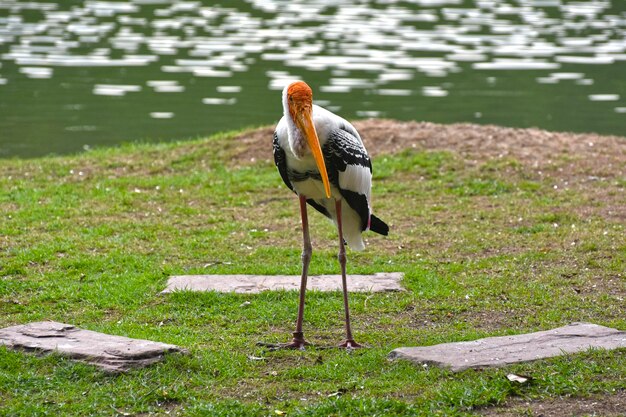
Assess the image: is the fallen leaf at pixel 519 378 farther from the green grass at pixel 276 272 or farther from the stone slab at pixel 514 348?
the stone slab at pixel 514 348

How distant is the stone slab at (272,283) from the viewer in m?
8.21

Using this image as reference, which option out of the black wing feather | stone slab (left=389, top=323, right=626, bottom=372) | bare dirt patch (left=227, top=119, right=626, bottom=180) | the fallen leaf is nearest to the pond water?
bare dirt patch (left=227, top=119, right=626, bottom=180)

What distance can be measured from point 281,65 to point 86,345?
16409mm

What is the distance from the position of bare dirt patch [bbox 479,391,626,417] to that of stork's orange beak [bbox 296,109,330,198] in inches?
70.8

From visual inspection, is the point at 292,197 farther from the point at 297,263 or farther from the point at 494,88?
the point at 494,88

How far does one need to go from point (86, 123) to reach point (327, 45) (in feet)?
27.7

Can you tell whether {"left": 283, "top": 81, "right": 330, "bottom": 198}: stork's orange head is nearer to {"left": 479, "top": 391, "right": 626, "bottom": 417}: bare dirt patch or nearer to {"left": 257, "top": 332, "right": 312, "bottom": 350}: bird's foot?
{"left": 257, "top": 332, "right": 312, "bottom": 350}: bird's foot

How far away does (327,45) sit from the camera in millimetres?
24734

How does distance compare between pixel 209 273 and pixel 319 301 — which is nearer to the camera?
pixel 319 301

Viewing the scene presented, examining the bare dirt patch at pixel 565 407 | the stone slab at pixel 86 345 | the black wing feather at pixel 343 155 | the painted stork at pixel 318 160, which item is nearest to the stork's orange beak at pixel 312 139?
the painted stork at pixel 318 160

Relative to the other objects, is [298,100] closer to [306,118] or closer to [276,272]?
[306,118]

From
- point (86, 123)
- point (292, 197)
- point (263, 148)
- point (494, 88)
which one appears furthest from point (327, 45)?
point (292, 197)

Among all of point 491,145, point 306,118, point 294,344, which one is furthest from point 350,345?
point 491,145

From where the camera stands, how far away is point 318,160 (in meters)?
6.67
